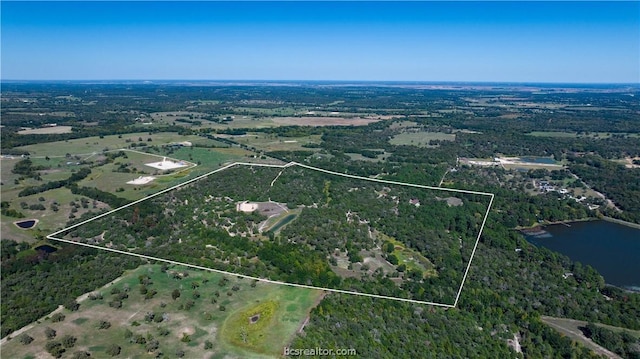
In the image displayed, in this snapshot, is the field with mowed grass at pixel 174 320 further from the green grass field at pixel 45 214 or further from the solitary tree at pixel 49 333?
the green grass field at pixel 45 214

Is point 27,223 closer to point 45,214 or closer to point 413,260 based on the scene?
point 45,214

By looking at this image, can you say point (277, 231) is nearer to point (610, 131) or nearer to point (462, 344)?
point (462, 344)

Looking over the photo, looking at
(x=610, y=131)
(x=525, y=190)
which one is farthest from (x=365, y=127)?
(x=610, y=131)

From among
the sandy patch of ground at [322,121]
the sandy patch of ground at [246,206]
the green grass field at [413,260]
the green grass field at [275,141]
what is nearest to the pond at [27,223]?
the sandy patch of ground at [246,206]

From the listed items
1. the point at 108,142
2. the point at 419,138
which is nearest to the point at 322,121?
the point at 419,138

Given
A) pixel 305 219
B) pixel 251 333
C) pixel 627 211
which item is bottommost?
pixel 627 211

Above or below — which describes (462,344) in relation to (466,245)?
below
